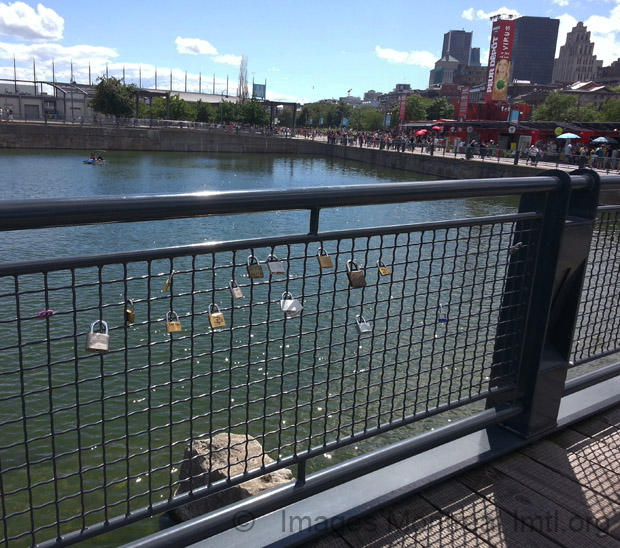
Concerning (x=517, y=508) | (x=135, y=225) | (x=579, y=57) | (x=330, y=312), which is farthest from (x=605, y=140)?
(x=579, y=57)

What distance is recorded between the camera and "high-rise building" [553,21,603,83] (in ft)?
598

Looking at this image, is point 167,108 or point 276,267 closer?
point 276,267

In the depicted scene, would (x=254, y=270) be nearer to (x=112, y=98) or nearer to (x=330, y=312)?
(x=330, y=312)

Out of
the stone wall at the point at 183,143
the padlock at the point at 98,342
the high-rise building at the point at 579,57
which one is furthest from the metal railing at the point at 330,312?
the high-rise building at the point at 579,57

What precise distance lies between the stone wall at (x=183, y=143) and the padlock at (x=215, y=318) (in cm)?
3947

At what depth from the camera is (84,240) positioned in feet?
55.0

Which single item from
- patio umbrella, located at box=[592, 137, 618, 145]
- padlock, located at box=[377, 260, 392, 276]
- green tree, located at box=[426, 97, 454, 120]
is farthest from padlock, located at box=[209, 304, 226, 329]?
green tree, located at box=[426, 97, 454, 120]

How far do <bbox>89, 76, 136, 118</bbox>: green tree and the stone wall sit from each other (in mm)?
12715

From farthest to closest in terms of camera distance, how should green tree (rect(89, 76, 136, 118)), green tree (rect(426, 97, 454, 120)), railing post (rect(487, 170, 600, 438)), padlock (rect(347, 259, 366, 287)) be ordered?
1. green tree (rect(426, 97, 454, 120))
2. green tree (rect(89, 76, 136, 118))
3. railing post (rect(487, 170, 600, 438))
4. padlock (rect(347, 259, 366, 287))

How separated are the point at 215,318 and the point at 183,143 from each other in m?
63.9

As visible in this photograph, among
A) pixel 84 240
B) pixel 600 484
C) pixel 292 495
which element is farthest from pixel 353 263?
pixel 84 240

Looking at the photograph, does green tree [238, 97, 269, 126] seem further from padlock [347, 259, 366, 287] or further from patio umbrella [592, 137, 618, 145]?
padlock [347, 259, 366, 287]

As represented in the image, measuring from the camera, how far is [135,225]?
65.6 feet

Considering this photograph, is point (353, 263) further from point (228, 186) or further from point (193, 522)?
point (228, 186)
